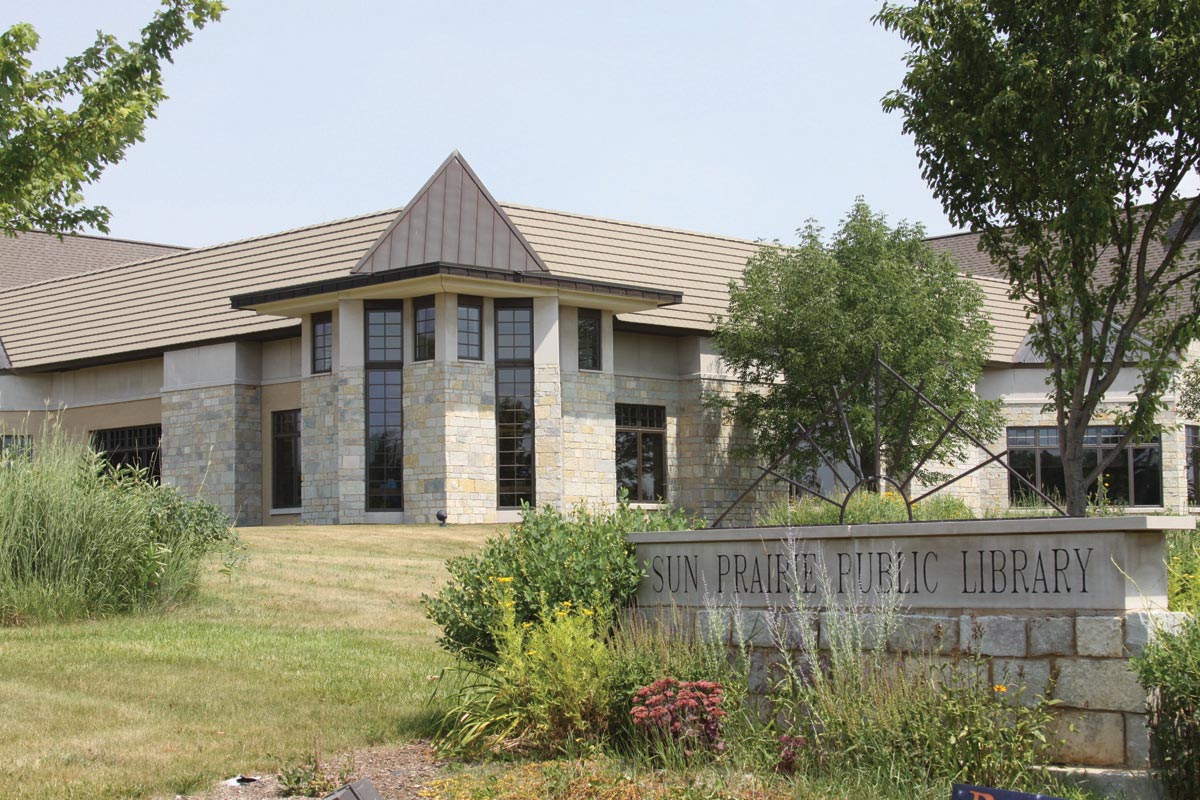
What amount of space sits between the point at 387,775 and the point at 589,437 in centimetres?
Result: 1965

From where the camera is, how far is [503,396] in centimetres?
2598

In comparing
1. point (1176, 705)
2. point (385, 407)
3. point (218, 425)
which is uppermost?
point (385, 407)

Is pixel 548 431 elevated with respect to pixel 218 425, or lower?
lower

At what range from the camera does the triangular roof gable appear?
26.2m

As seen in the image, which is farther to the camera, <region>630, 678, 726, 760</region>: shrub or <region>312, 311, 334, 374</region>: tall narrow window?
<region>312, 311, 334, 374</region>: tall narrow window

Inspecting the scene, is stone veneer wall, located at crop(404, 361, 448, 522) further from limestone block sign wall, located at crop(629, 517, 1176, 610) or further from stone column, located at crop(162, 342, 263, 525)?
limestone block sign wall, located at crop(629, 517, 1176, 610)

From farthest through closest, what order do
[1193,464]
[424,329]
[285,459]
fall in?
[1193,464] < [285,459] < [424,329]

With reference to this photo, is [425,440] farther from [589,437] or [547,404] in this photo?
[589,437]

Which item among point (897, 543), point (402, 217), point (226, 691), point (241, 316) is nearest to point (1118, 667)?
point (897, 543)

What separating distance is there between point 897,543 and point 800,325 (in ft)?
64.8

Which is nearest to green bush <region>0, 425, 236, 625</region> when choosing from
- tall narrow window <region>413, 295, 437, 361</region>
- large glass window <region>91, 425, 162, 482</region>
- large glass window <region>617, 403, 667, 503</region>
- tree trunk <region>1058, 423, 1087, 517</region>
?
tree trunk <region>1058, 423, 1087, 517</region>

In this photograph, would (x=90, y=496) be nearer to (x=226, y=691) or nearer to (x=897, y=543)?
(x=226, y=691)

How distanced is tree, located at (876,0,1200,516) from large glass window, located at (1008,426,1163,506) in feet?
62.5

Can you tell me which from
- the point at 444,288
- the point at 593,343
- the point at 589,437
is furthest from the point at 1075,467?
the point at 593,343
